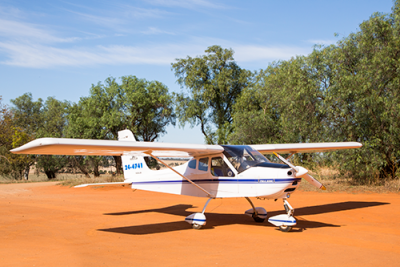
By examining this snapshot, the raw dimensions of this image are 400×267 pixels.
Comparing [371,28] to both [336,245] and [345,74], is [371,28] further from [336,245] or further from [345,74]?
[336,245]

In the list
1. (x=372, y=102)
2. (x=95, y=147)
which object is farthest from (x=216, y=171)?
(x=372, y=102)

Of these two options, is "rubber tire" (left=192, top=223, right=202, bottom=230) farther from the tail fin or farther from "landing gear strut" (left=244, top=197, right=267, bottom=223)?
the tail fin

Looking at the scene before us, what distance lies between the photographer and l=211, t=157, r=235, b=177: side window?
9263mm

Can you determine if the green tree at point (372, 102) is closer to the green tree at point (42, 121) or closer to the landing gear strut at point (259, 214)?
the landing gear strut at point (259, 214)

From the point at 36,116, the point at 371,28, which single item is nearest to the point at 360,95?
the point at 371,28

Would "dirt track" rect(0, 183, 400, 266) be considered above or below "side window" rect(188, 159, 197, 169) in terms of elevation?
below

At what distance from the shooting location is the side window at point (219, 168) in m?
9.26

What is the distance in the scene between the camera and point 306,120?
2088 centimetres

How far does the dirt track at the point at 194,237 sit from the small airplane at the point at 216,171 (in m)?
0.97

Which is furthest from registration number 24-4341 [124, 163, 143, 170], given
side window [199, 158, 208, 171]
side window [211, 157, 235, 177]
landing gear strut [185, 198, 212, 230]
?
landing gear strut [185, 198, 212, 230]

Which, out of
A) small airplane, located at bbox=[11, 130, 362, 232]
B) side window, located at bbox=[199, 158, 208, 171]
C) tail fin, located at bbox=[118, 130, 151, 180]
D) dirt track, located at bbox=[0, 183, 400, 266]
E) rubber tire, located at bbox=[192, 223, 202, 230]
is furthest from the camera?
tail fin, located at bbox=[118, 130, 151, 180]

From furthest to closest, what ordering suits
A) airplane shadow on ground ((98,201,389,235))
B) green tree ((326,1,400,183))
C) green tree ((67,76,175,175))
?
green tree ((67,76,175,175)), green tree ((326,1,400,183)), airplane shadow on ground ((98,201,389,235))

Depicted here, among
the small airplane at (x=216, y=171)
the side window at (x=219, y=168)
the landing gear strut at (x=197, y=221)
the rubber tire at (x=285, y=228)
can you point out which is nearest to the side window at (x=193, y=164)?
the small airplane at (x=216, y=171)

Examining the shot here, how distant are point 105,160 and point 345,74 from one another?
1003 inches
